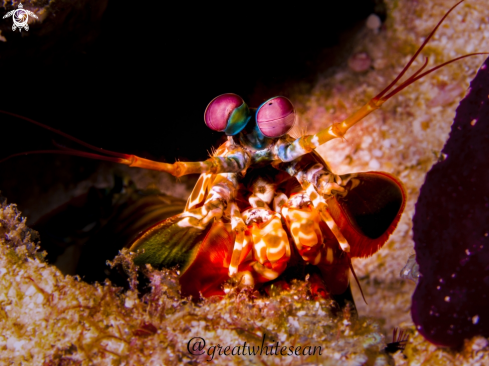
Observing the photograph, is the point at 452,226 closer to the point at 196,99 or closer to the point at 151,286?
the point at 151,286

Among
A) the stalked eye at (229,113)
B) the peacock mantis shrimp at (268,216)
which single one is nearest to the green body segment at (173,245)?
the peacock mantis shrimp at (268,216)

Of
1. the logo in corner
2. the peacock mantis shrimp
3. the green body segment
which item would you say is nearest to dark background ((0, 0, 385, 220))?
the logo in corner

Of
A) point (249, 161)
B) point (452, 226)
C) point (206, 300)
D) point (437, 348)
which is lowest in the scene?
point (437, 348)

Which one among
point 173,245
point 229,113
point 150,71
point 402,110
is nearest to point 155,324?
point 173,245

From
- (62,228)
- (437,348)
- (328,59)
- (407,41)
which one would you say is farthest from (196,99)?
(437,348)

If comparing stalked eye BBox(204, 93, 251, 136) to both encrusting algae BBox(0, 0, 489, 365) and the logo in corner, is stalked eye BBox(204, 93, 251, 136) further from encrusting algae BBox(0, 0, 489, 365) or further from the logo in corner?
the logo in corner

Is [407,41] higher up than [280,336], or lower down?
higher up
